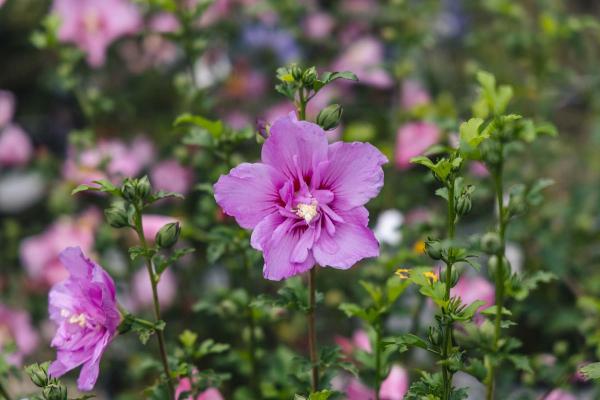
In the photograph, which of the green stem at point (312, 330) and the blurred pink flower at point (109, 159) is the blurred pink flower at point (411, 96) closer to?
the blurred pink flower at point (109, 159)

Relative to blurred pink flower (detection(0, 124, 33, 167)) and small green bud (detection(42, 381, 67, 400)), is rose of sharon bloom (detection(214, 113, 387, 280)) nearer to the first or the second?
small green bud (detection(42, 381, 67, 400))

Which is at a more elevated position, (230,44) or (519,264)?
(230,44)

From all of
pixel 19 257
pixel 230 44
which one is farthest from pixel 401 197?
pixel 19 257

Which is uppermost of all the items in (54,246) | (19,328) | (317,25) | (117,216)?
(317,25)

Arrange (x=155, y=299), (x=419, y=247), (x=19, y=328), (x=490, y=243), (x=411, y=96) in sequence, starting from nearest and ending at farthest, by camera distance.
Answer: (x=490, y=243)
(x=155, y=299)
(x=419, y=247)
(x=19, y=328)
(x=411, y=96)

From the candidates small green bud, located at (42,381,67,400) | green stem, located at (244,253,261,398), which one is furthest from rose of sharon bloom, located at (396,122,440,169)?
small green bud, located at (42,381,67,400)

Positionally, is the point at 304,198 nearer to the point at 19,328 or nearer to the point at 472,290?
the point at 472,290

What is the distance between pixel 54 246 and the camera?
4.80 feet

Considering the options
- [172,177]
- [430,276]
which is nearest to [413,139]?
[172,177]

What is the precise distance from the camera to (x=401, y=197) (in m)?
1.42

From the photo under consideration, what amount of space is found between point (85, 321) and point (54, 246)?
732 mm

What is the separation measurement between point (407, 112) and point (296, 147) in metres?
0.76

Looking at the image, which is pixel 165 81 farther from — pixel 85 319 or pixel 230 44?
pixel 85 319

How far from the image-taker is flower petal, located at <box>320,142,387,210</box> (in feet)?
2.39
